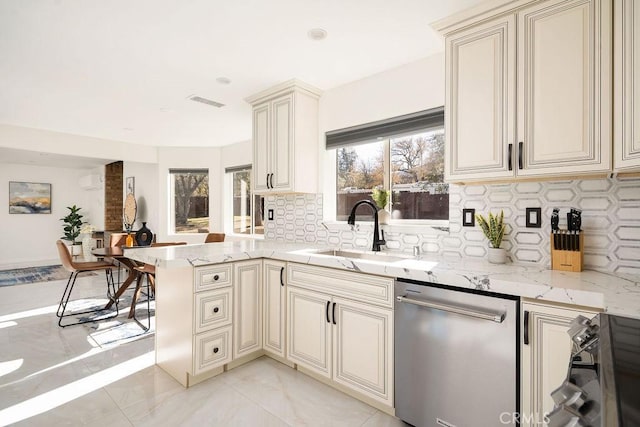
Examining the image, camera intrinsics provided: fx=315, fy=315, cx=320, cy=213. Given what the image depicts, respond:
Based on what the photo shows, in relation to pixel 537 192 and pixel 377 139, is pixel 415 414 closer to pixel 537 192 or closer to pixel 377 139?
pixel 537 192

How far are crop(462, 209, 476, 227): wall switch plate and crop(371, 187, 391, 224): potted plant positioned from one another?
2.11 feet

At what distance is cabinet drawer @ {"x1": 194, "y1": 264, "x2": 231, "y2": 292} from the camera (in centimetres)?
220

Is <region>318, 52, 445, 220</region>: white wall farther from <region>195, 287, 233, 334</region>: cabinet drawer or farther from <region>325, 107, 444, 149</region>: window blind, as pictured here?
<region>195, 287, 233, 334</region>: cabinet drawer

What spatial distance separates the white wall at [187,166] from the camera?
5.98 metres

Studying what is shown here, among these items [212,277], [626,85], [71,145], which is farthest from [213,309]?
[71,145]

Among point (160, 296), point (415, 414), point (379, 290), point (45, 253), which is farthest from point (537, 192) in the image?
point (45, 253)

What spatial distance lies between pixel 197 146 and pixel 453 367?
18.7 feet

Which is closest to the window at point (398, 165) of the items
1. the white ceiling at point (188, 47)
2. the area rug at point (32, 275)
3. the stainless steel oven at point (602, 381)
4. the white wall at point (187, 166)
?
the white ceiling at point (188, 47)

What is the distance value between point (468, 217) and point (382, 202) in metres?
0.70

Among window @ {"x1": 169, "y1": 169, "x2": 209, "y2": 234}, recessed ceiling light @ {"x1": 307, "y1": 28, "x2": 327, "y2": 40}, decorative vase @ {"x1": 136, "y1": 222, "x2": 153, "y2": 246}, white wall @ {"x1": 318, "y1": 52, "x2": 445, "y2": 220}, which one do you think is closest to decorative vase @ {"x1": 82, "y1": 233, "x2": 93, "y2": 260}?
window @ {"x1": 169, "y1": 169, "x2": 209, "y2": 234}

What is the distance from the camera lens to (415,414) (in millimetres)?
1743

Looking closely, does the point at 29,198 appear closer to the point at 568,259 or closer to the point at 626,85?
the point at 568,259

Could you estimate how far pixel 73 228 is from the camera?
7793 mm

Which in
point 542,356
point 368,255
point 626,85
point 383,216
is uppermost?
point 626,85
